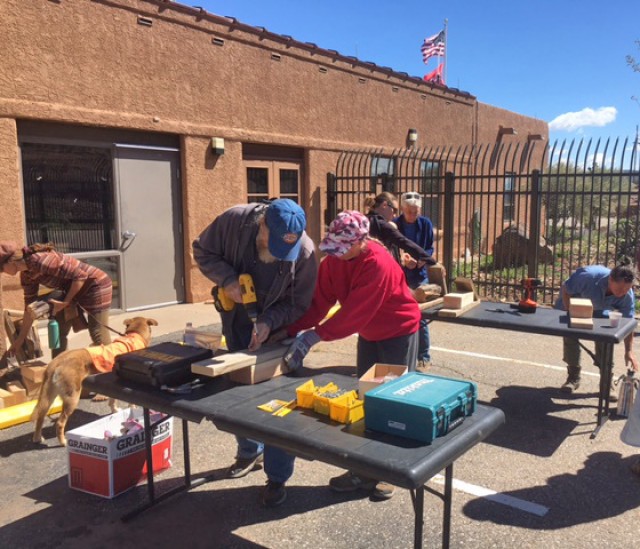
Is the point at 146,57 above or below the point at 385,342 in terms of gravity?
above

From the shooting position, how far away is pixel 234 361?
9.14 feet

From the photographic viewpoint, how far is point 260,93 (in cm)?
996

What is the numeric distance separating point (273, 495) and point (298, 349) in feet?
3.27

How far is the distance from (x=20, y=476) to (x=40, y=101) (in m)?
4.95

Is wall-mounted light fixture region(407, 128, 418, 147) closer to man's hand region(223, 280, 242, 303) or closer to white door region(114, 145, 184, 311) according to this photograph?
white door region(114, 145, 184, 311)

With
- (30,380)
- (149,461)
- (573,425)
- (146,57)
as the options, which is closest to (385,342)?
(149,461)

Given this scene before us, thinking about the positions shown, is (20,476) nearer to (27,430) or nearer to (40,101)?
(27,430)

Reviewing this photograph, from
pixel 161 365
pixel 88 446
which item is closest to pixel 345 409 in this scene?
pixel 161 365

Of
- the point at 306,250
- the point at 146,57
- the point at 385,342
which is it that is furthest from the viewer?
the point at 146,57

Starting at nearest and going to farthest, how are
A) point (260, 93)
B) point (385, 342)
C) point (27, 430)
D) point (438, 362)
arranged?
point (385, 342), point (27, 430), point (438, 362), point (260, 93)

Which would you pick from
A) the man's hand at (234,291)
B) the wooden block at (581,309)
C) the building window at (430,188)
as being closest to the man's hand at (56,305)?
the man's hand at (234,291)

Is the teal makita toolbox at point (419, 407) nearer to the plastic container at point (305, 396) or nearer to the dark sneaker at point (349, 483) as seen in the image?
the plastic container at point (305, 396)

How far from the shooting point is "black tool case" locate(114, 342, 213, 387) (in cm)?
278

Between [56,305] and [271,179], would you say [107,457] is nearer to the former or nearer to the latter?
[56,305]
